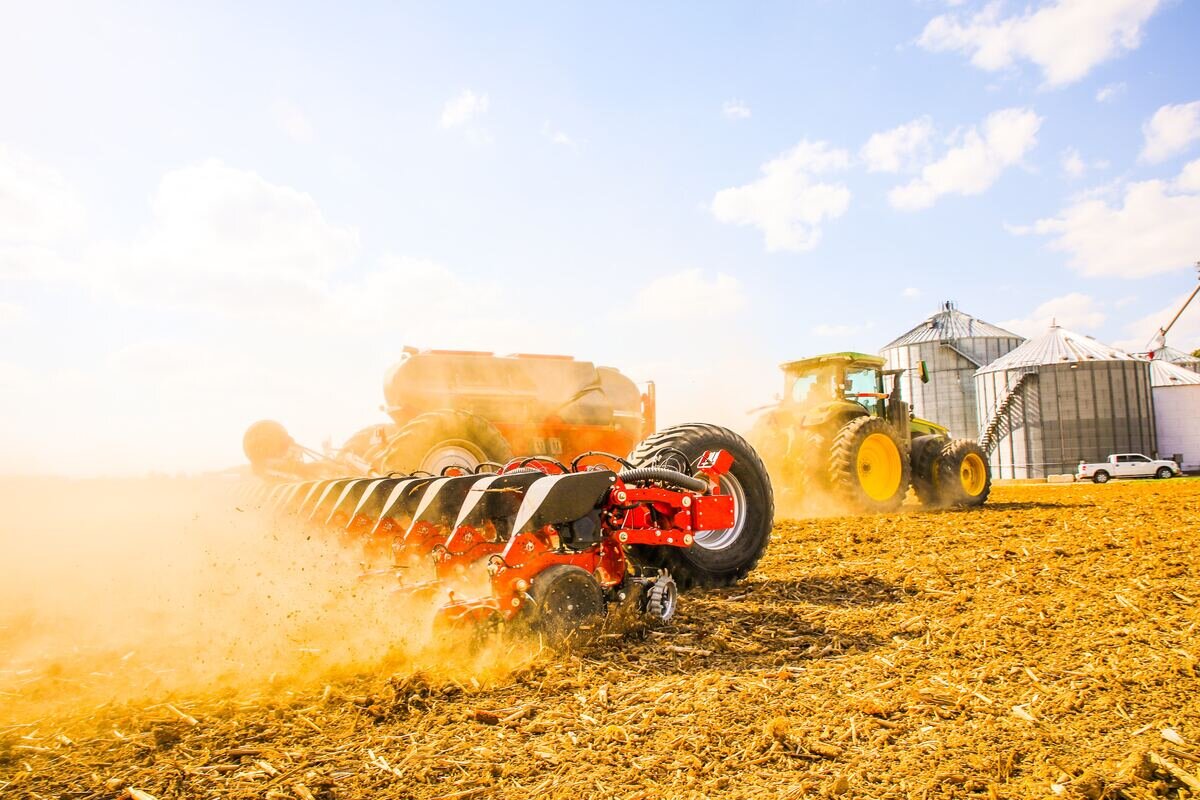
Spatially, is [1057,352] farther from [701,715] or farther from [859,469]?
[701,715]

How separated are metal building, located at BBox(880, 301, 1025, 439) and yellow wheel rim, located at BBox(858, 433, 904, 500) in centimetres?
2535

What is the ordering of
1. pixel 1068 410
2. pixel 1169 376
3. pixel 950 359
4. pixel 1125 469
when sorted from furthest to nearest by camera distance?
pixel 950 359, pixel 1169 376, pixel 1068 410, pixel 1125 469

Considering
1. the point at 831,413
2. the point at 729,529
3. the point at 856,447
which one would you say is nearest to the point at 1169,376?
the point at 831,413

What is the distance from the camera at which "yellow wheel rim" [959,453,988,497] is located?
1235cm

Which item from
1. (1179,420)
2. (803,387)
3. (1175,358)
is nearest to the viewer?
(803,387)

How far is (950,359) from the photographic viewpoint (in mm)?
37375

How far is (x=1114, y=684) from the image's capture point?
131 inches

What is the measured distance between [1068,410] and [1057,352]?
2940 millimetres

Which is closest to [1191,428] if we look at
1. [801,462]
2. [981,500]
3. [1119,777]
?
[981,500]

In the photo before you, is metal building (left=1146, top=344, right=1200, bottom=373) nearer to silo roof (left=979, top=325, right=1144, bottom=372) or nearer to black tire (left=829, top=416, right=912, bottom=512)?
silo roof (left=979, top=325, right=1144, bottom=372)

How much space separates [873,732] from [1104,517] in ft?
29.4

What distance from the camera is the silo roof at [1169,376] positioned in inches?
1300

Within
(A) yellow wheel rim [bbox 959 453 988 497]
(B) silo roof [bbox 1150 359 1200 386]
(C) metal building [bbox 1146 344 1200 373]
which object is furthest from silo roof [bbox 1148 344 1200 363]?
(A) yellow wheel rim [bbox 959 453 988 497]

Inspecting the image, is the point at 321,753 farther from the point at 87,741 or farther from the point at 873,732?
the point at 873,732
